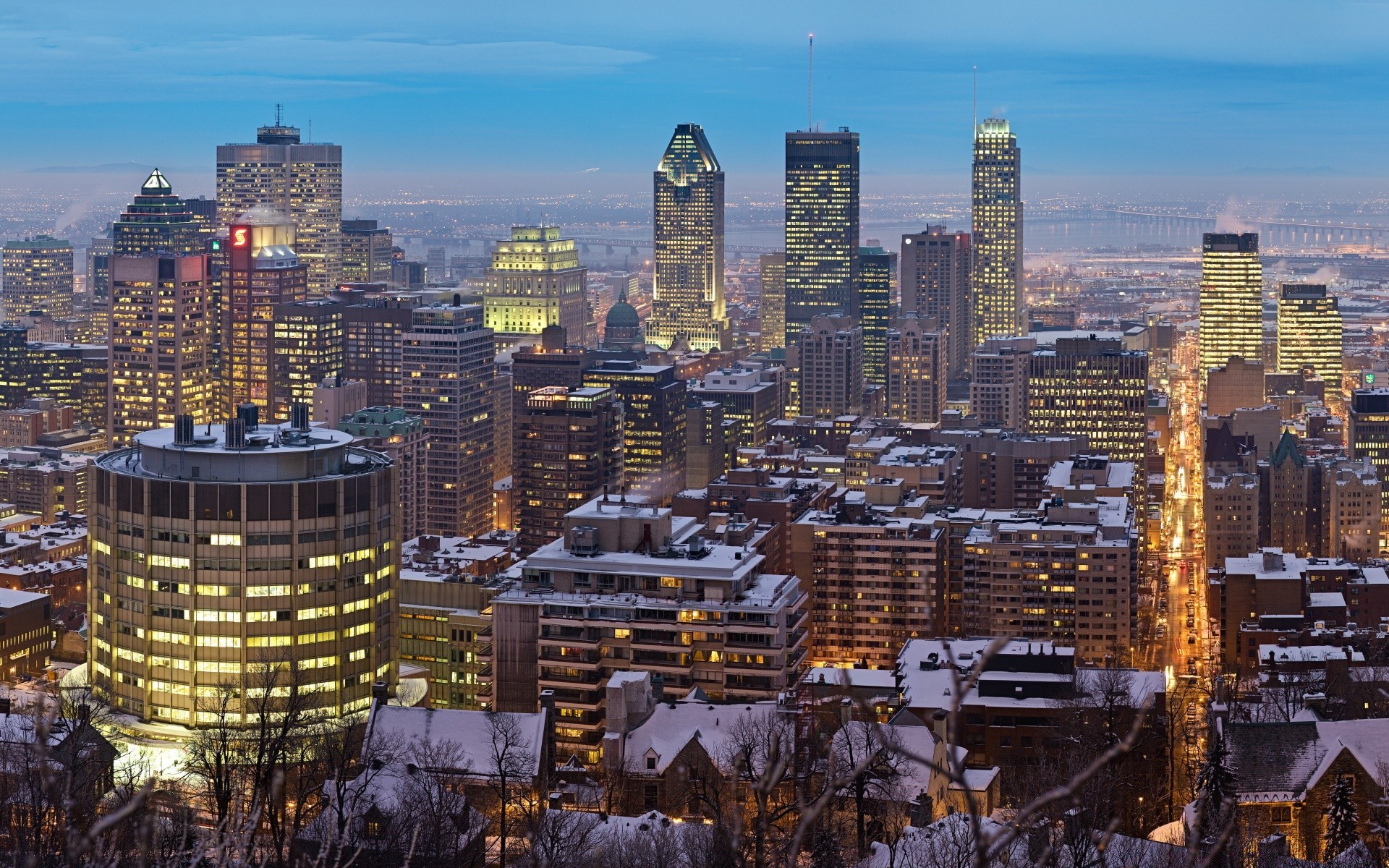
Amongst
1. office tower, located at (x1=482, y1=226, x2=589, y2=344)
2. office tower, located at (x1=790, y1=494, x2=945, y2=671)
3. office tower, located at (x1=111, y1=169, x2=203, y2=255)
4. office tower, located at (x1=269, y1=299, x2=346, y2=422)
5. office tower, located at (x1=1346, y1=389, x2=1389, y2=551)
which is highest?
office tower, located at (x1=111, y1=169, x2=203, y2=255)

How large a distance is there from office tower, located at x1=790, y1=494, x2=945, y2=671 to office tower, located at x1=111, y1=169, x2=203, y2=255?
113 metres

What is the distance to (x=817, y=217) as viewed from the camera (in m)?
196

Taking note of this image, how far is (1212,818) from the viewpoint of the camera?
37219 mm

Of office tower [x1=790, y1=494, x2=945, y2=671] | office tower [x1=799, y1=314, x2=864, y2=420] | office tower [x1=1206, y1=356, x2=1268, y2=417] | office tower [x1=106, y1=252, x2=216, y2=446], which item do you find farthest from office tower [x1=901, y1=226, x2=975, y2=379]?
office tower [x1=790, y1=494, x2=945, y2=671]

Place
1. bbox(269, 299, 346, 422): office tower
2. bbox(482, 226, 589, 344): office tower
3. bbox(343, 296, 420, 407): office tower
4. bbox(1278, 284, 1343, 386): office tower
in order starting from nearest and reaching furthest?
1. bbox(343, 296, 420, 407): office tower
2. bbox(269, 299, 346, 422): office tower
3. bbox(1278, 284, 1343, 386): office tower
4. bbox(482, 226, 589, 344): office tower

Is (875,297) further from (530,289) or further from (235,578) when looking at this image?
(235,578)

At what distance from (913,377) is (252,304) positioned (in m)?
48.3

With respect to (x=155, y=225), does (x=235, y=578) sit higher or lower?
lower

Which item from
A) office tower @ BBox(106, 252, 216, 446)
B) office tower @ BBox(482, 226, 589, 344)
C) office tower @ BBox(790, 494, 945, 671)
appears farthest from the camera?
office tower @ BBox(482, 226, 589, 344)

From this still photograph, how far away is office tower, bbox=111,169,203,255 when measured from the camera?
183000mm

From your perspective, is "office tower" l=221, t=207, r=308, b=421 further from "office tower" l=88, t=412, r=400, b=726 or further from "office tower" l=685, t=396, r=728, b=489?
"office tower" l=88, t=412, r=400, b=726

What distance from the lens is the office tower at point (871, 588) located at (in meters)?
78.3

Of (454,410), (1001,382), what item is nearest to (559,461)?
(454,410)

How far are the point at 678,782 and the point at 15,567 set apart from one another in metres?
51.4
